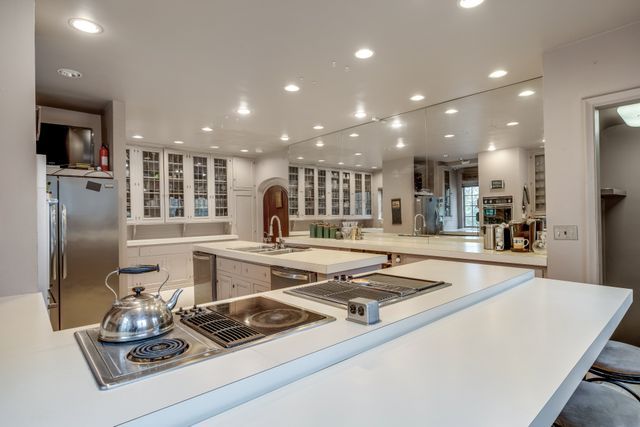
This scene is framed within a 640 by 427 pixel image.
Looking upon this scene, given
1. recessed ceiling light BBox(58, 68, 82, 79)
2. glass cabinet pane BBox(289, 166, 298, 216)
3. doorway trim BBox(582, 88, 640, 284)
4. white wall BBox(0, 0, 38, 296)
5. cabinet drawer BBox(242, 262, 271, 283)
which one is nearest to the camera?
white wall BBox(0, 0, 38, 296)

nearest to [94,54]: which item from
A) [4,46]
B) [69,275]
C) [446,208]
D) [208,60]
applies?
[208,60]

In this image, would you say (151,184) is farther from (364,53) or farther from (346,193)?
(364,53)

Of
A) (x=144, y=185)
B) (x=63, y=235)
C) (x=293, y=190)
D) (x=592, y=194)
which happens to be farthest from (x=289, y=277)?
(x=144, y=185)

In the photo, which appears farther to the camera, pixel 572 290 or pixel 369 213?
pixel 369 213

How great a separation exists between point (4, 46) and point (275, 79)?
197cm

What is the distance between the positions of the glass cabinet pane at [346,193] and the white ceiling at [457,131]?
0.82 m

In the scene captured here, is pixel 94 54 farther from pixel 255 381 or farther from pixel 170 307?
pixel 255 381

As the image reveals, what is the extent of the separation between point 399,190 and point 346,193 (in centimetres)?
193

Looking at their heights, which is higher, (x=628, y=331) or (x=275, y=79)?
(x=275, y=79)

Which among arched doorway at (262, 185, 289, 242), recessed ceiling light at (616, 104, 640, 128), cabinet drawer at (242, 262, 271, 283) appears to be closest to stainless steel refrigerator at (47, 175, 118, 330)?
A: cabinet drawer at (242, 262, 271, 283)

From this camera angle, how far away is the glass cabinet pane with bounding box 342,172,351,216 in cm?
659

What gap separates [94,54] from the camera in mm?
2652

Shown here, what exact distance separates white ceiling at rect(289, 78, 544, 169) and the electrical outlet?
109 cm

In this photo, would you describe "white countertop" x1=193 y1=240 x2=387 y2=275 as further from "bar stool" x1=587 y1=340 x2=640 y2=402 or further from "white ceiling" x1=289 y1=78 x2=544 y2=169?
"white ceiling" x1=289 y1=78 x2=544 y2=169
